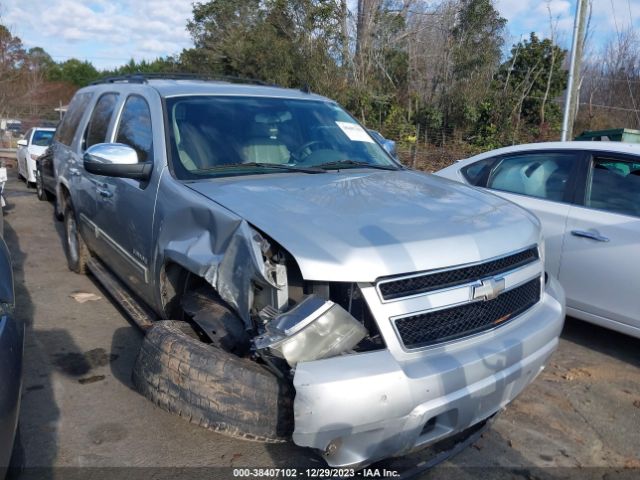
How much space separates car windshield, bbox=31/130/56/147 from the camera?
520 inches

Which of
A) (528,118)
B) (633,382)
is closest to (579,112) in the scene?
(528,118)

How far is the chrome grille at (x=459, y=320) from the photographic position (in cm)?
240

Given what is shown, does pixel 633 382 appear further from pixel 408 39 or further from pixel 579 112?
pixel 579 112

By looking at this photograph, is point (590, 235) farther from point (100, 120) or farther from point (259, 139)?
point (100, 120)

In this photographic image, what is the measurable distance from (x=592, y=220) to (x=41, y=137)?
12571 millimetres

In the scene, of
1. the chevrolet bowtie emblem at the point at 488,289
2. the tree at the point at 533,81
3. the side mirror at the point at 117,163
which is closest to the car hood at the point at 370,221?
the chevrolet bowtie emblem at the point at 488,289

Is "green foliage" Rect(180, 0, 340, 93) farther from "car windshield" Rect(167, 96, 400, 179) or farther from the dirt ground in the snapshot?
the dirt ground

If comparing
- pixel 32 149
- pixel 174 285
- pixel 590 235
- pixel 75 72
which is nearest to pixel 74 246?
pixel 174 285

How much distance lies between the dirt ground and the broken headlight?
2.74 ft

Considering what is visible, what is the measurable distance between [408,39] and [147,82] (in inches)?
732

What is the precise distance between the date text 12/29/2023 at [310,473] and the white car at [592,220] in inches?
94.1

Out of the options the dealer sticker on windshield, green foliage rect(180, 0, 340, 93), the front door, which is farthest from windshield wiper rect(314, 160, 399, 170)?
green foliage rect(180, 0, 340, 93)

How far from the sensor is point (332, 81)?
20.2m

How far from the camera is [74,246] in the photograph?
5887mm
